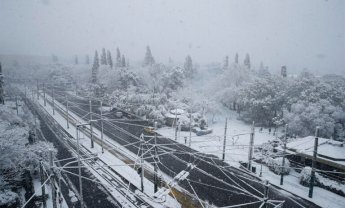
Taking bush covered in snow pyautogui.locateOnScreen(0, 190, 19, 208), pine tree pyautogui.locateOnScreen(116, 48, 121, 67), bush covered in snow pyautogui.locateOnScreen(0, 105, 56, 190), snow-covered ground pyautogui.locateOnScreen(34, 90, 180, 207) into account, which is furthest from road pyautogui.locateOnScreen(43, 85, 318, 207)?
pine tree pyautogui.locateOnScreen(116, 48, 121, 67)

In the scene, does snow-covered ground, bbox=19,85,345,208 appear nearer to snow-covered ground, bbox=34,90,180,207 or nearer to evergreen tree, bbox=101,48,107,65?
snow-covered ground, bbox=34,90,180,207

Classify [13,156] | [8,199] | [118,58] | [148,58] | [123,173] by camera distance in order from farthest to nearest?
[148,58], [118,58], [123,173], [13,156], [8,199]

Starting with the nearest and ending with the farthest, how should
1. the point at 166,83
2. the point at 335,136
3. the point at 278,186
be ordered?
the point at 278,186 → the point at 335,136 → the point at 166,83

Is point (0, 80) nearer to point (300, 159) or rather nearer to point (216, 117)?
point (216, 117)

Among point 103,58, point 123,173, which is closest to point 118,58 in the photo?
point 103,58

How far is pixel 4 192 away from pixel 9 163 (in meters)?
2.26

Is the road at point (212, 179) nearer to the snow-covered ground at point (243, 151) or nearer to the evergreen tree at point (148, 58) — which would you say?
the snow-covered ground at point (243, 151)

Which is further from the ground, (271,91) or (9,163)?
(271,91)

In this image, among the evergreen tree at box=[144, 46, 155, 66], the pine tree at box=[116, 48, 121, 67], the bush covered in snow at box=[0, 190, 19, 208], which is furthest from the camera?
the evergreen tree at box=[144, 46, 155, 66]

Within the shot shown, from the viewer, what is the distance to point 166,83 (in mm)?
58062

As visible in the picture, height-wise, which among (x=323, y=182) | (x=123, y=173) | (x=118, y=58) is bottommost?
(x=123, y=173)

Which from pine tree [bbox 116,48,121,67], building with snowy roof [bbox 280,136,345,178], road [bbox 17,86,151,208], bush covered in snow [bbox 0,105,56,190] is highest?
pine tree [bbox 116,48,121,67]

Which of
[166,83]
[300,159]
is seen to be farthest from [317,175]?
[166,83]

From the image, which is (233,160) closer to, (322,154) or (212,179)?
(212,179)
